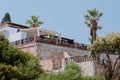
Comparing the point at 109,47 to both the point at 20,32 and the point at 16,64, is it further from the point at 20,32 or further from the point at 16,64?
the point at 20,32

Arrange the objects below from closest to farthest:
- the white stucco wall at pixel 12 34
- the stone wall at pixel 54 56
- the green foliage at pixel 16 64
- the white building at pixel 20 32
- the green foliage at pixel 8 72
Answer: the green foliage at pixel 8 72, the green foliage at pixel 16 64, the stone wall at pixel 54 56, the white stucco wall at pixel 12 34, the white building at pixel 20 32

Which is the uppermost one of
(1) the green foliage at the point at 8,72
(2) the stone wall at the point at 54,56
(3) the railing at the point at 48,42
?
(3) the railing at the point at 48,42

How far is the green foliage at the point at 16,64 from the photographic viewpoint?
102 feet

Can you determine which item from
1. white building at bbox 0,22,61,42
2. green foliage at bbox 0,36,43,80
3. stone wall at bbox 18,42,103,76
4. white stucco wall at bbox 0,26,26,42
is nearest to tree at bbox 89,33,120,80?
stone wall at bbox 18,42,103,76

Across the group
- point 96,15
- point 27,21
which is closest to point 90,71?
point 96,15

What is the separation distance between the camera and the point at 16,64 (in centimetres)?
3388

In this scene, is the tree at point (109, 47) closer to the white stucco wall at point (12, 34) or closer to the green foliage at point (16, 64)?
the green foliage at point (16, 64)

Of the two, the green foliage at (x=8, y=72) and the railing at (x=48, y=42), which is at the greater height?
the railing at (x=48, y=42)

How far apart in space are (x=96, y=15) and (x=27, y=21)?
1454 cm

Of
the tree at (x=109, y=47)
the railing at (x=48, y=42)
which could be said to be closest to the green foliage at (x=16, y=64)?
the tree at (x=109, y=47)

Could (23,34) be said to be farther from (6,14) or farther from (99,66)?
(6,14)

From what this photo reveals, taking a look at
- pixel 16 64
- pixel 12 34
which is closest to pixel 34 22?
pixel 12 34

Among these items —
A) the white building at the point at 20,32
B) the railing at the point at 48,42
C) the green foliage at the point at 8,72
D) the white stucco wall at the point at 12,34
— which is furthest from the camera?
the white building at the point at 20,32

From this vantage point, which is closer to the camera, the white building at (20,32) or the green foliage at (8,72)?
the green foliage at (8,72)
